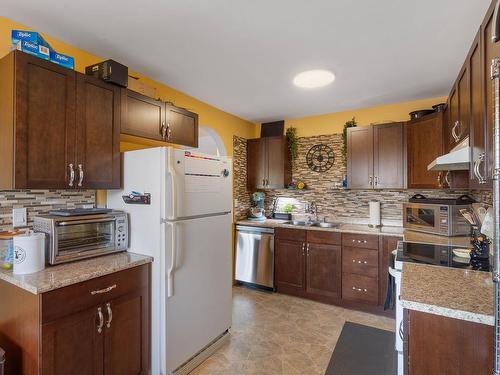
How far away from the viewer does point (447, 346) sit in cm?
103

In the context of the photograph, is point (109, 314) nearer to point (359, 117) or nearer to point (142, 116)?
point (142, 116)

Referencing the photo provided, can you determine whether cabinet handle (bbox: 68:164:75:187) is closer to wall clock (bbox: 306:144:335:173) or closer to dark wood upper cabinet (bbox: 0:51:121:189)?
dark wood upper cabinet (bbox: 0:51:121:189)

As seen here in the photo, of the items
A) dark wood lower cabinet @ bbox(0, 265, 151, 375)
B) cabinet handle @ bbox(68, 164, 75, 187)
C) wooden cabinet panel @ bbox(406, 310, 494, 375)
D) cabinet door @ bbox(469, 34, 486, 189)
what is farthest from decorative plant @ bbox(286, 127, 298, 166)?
wooden cabinet panel @ bbox(406, 310, 494, 375)

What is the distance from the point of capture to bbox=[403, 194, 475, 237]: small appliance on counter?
99.8 inches

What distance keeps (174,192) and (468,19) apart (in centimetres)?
223

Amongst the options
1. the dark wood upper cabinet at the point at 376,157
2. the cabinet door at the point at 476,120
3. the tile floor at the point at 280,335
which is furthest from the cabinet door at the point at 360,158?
the cabinet door at the point at 476,120

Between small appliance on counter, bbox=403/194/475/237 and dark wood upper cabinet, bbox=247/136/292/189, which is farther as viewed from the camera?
dark wood upper cabinet, bbox=247/136/292/189

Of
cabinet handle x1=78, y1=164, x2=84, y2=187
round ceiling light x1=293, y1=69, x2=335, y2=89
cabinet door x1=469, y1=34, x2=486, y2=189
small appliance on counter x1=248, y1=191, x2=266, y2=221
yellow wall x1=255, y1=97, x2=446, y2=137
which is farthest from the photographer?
small appliance on counter x1=248, y1=191, x2=266, y2=221

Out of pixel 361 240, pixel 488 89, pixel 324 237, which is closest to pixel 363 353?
pixel 361 240

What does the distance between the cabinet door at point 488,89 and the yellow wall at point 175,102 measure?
7.78ft

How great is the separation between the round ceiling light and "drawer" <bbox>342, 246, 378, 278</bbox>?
72.8 inches

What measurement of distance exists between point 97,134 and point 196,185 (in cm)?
79

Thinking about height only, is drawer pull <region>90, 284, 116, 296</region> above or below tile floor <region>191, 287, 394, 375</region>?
above

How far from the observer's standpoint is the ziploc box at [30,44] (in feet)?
5.28
